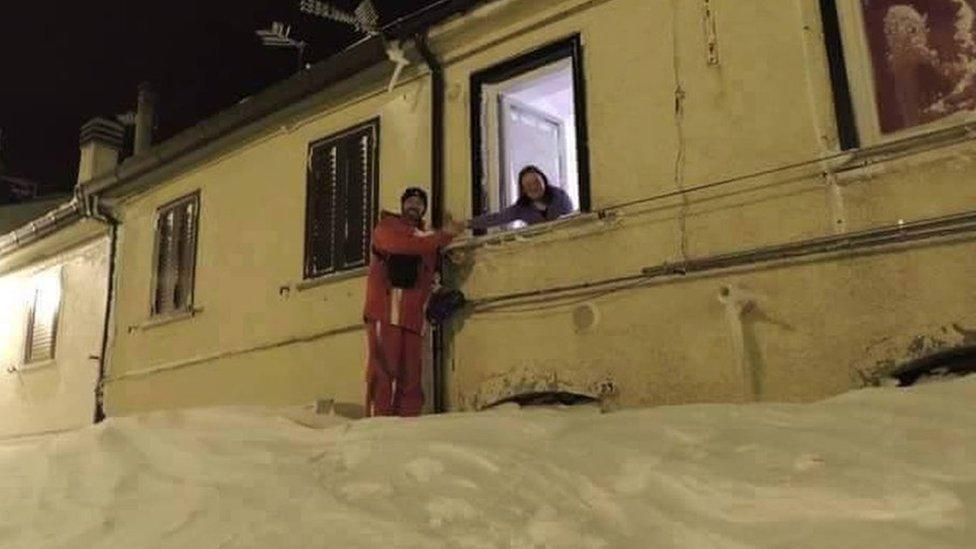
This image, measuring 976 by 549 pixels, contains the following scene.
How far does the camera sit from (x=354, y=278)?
7531 mm

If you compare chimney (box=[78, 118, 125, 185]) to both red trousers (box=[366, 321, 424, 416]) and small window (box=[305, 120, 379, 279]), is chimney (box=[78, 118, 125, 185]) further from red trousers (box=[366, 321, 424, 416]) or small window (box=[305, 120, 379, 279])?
red trousers (box=[366, 321, 424, 416])

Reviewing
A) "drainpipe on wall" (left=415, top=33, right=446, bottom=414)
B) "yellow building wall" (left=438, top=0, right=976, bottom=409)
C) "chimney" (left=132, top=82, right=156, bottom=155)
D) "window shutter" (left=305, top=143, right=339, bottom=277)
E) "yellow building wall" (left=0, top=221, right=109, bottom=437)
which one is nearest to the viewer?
"yellow building wall" (left=438, top=0, right=976, bottom=409)

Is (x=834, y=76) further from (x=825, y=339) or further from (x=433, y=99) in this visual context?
(x=433, y=99)

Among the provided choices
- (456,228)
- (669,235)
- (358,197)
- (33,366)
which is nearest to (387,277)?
(456,228)

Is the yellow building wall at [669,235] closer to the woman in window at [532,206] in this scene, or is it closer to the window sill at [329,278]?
the window sill at [329,278]

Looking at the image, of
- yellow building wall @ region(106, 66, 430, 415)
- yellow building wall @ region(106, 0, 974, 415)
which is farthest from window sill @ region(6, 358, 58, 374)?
yellow building wall @ region(106, 0, 974, 415)

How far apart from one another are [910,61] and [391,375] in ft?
13.5

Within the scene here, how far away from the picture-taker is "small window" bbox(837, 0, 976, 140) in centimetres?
480

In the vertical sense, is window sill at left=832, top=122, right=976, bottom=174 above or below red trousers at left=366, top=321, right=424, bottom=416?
above

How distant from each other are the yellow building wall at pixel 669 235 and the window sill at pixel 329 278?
2.2 inches

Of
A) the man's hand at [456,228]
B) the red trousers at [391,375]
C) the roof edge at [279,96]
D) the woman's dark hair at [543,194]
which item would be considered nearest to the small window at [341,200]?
the roof edge at [279,96]

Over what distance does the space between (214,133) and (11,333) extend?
5.95 metres

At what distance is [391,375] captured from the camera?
633cm

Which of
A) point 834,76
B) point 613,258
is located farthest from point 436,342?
point 834,76
